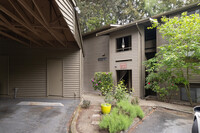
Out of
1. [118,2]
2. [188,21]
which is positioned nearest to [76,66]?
[188,21]

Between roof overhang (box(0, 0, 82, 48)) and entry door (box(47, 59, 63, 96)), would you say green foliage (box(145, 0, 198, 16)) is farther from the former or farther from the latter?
roof overhang (box(0, 0, 82, 48))

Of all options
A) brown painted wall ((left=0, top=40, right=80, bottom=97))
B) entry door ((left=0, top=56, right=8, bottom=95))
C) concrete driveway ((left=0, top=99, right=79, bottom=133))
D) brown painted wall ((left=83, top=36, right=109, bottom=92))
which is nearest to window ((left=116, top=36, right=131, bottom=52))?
brown painted wall ((left=83, top=36, right=109, bottom=92))

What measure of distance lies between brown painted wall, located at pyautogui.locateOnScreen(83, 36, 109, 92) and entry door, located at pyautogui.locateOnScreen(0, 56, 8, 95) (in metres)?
6.85

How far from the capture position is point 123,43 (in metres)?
9.30

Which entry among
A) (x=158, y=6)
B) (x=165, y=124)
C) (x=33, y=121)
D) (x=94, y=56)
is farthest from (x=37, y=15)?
(x=158, y=6)

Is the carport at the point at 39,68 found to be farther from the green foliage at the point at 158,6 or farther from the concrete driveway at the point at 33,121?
the green foliage at the point at 158,6

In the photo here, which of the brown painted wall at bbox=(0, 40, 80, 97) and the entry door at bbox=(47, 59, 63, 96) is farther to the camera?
the entry door at bbox=(47, 59, 63, 96)

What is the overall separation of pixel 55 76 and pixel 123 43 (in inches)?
207

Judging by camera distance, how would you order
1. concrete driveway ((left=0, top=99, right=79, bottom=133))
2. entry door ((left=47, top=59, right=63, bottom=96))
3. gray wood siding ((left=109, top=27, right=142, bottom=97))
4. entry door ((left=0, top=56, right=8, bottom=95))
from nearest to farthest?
1. concrete driveway ((left=0, top=99, right=79, bottom=133))
2. entry door ((left=0, top=56, right=8, bottom=95))
3. entry door ((left=47, top=59, right=63, bottom=96))
4. gray wood siding ((left=109, top=27, right=142, bottom=97))

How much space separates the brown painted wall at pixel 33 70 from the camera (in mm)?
7379

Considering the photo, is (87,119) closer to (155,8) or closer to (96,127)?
(96,127)

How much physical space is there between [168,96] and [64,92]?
20.6 ft

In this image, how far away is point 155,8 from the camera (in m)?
15.8

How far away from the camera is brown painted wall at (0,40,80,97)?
7379mm
